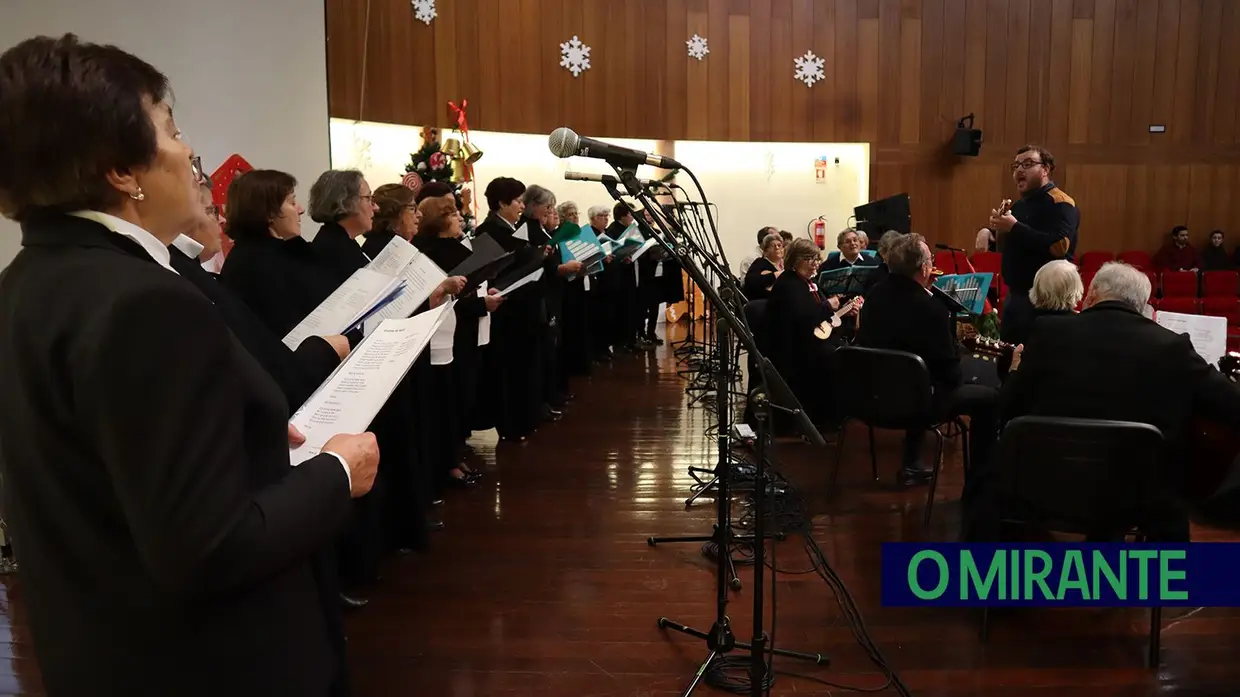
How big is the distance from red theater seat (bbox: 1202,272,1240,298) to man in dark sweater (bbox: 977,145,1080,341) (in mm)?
7045

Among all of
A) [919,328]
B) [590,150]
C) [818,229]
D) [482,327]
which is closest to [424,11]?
[482,327]

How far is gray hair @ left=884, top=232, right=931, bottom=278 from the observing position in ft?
13.8

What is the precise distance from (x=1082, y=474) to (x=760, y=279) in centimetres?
390

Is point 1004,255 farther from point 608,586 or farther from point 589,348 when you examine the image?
point 589,348

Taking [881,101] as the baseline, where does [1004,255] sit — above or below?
below

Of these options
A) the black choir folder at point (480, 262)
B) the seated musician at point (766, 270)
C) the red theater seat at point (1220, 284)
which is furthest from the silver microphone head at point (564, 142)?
the red theater seat at point (1220, 284)

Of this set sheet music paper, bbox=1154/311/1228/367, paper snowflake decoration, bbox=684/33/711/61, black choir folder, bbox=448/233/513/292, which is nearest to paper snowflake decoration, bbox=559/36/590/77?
paper snowflake decoration, bbox=684/33/711/61

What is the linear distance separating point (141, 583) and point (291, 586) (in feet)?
0.59

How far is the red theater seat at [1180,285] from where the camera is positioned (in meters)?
10.5

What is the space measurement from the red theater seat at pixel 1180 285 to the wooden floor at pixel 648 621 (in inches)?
313

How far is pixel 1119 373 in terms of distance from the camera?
2799mm

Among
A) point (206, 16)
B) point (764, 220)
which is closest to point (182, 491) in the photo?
point (206, 16)

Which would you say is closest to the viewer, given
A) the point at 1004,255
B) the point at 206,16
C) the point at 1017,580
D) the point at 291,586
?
the point at 291,586

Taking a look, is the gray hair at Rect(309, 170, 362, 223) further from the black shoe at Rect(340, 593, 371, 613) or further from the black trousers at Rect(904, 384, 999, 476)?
the black trousers at Rect(904, 384, 999, 476)
